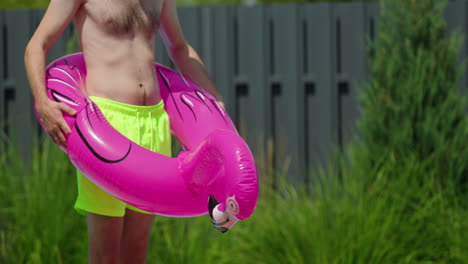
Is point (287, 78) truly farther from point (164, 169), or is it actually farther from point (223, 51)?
point (164, 169)

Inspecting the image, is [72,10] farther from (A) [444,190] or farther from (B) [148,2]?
(A) [444,190]

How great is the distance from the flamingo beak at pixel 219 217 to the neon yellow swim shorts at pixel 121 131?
15.4 inches

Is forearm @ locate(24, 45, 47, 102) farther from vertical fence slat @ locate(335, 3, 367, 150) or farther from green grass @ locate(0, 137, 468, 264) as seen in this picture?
vertical fence slat @ locate(335, 3, 367, 150)

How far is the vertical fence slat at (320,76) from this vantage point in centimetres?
616

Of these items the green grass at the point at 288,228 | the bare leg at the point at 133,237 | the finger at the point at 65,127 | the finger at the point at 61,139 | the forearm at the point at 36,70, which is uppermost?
the forearm at the point at 36,70

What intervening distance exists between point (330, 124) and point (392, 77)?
1338 millimetres

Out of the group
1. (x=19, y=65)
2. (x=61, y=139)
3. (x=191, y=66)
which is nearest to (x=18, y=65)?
(x=19, y=65)

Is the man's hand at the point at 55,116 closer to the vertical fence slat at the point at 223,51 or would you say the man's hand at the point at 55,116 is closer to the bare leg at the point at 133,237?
the bare leg at the point at 133,237

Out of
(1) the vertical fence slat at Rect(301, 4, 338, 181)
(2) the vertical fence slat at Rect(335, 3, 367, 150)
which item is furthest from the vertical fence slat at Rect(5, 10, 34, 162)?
(2) the vertical fence slat at Rect(335, 3, 367, 150)

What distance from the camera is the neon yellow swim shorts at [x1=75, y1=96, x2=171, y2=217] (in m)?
2.23

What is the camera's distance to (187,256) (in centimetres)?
403

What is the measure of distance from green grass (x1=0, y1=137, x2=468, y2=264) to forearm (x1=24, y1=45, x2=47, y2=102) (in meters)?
2.01

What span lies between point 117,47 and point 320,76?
417cm

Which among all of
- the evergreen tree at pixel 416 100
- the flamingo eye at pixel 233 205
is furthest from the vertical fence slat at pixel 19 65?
the flamingo eye at pixel 233 205
